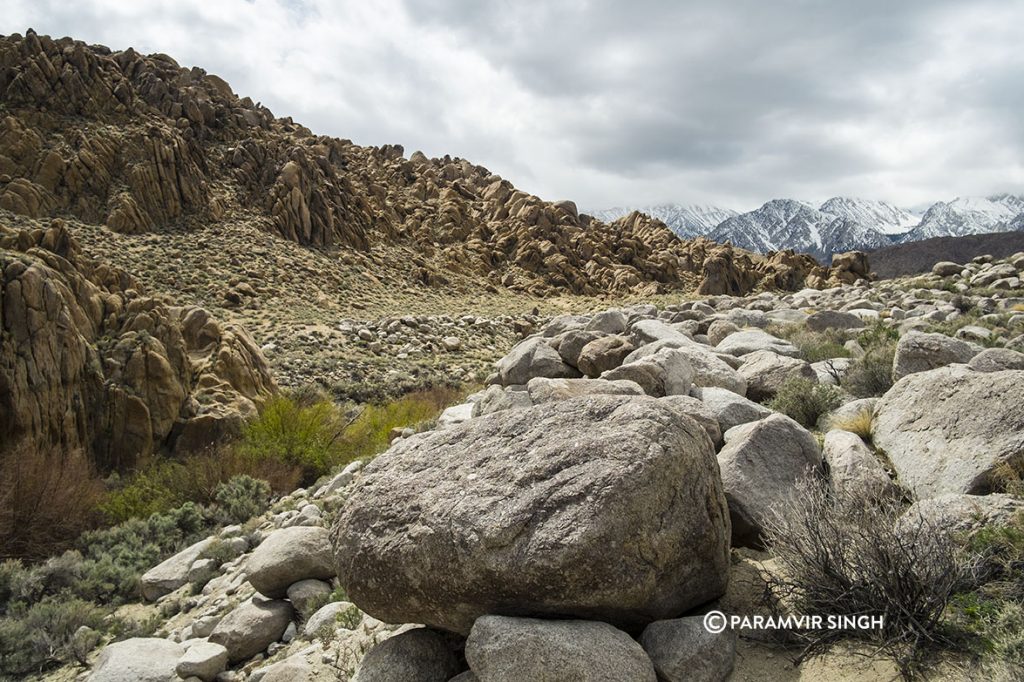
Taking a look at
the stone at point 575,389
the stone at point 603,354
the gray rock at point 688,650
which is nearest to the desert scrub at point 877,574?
the gray rock at point 688,650

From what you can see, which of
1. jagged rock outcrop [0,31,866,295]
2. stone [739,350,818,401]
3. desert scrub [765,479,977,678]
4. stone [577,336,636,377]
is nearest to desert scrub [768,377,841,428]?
stone [739,350,818,401]

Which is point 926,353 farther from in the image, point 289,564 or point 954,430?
point 289,564

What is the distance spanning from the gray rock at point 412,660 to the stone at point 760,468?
2.38 metres

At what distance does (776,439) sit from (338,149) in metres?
64.3

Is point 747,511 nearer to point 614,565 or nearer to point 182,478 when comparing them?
point 614,565

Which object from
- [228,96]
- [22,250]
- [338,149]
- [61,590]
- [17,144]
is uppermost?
[228,96]

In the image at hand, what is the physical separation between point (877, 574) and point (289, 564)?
4839 mm

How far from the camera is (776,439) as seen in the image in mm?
4859

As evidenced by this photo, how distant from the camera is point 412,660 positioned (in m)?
3.67

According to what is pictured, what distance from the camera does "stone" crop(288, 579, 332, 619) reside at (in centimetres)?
525

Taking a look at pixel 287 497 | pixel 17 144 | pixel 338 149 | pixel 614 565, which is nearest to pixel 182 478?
pixel 287 497

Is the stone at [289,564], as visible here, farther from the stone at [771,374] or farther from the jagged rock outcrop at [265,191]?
the jagged rock outcrop at [265,191]

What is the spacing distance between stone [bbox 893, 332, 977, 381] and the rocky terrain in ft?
1.58

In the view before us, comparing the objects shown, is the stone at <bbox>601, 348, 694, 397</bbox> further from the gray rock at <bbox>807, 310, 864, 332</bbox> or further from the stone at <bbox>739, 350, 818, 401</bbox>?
the gray rock at <bbox>807, 310, 864, 332</bbox>
